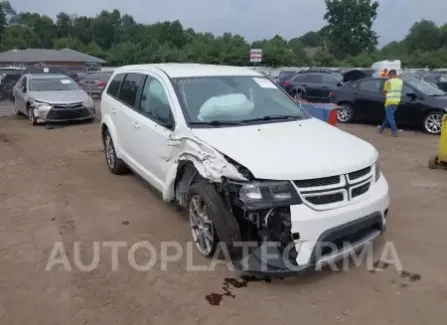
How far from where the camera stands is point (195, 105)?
4.86 m

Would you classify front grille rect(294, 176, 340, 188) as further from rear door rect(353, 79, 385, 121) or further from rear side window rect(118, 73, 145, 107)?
rear door rect(353, 79, 385, 121)

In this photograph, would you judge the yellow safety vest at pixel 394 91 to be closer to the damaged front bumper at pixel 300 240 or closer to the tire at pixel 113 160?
the tire at pixel 113 160

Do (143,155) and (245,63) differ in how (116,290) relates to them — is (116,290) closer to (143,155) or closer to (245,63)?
(143,155)

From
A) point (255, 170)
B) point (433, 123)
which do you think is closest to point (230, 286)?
point (255, 170)

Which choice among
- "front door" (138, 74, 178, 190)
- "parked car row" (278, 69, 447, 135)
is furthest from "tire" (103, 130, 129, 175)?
"parked car row" (278, 69, 447, 135)

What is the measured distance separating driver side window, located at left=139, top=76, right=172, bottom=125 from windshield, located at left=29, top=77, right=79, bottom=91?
9383 millimetres

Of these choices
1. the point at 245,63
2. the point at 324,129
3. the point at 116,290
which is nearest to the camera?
the point at 116,290

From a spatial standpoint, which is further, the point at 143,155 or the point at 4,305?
the point at 143,155

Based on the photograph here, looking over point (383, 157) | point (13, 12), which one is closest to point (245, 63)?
point (383, 157)

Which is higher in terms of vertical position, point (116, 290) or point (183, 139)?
point (183, 139)

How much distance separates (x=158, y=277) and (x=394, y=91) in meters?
8.77

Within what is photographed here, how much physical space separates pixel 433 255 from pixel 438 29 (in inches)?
3204

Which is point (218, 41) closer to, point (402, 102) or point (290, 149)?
point (402, 102)

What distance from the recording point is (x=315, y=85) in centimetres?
1762
